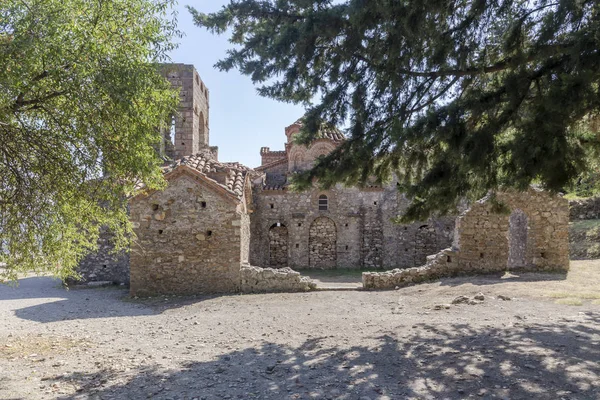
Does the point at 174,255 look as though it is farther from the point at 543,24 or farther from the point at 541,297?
the point at 543,24

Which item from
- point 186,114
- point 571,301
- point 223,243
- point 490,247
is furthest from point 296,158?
point 571,301

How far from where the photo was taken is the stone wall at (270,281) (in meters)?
11.6

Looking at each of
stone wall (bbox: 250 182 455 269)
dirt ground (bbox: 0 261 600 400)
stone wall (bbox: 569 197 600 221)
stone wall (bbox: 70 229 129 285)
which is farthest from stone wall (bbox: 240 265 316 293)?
stone wall (bbox: 569 197 600 221)

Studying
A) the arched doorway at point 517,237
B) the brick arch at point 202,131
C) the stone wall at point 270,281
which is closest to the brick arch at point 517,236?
the arched doorway at point 517,237

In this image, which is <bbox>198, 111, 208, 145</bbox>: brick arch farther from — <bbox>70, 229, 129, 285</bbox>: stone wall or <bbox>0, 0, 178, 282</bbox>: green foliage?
<bbox>0, 0, 178, 282</bbox>: green foliage

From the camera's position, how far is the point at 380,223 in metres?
20.6

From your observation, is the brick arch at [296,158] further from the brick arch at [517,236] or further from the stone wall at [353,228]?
the brick arch at [517,236]

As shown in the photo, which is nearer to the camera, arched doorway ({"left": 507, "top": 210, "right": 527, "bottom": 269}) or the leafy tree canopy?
the leafy tree canopy

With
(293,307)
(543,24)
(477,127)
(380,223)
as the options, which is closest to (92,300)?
(293,307)

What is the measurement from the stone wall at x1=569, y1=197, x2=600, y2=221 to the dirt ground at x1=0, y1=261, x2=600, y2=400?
12079mm

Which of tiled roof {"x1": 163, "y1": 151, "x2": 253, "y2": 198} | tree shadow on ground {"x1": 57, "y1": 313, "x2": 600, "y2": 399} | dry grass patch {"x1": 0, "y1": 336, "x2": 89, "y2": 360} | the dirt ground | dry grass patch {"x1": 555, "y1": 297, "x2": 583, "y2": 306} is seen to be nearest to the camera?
tree shadow on ground {"x1": 57, "y1": 313, "x2": 600, "y2": 399}

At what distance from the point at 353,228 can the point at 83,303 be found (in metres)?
13.0

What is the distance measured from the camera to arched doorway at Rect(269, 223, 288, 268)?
21.1m

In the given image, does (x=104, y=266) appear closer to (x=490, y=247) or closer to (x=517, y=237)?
(x=490, y=247)
